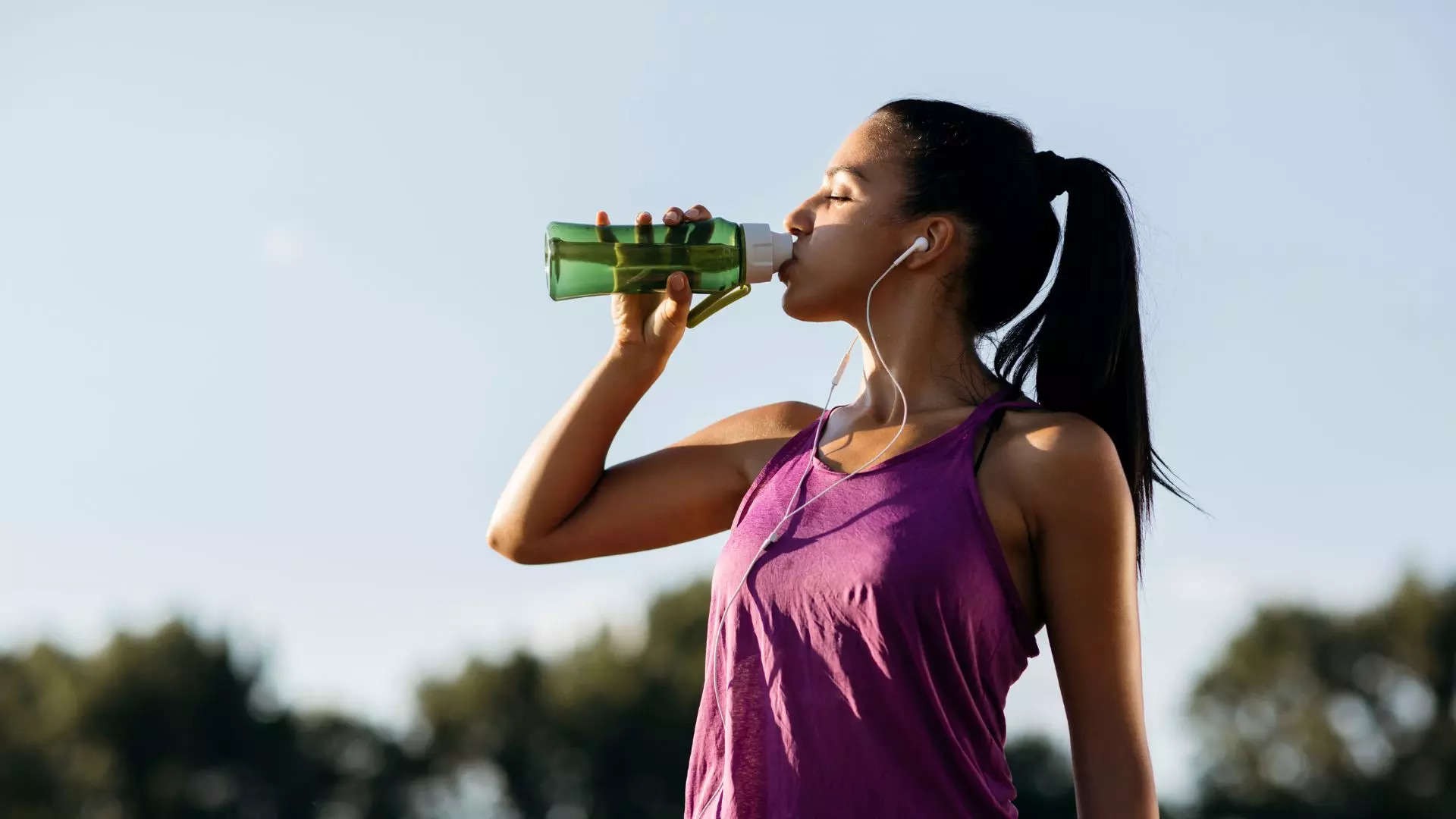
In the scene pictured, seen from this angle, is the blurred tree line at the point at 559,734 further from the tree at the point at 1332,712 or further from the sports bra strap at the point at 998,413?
the sports bra strap at the point at 998,413

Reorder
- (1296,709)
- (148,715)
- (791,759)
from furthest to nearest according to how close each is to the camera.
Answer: (1296,709), (148,715), (791,759)

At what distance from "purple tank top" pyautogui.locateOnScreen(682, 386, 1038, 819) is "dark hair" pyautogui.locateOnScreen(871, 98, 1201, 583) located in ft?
1.27

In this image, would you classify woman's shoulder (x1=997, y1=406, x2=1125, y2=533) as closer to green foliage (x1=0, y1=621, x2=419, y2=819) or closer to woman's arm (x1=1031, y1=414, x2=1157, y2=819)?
woman's arm (x1=1031, y1=414, x2=1157, y2=819)

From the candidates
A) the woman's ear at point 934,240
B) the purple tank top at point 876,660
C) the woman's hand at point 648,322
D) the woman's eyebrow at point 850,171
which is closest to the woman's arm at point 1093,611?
the purple tank top at point 876,660

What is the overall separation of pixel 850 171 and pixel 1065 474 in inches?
37.1

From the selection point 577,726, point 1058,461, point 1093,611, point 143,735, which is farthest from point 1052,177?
point 577,726

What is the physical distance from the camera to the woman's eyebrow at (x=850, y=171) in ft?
12.8

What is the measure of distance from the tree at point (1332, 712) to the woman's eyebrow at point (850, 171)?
43218mm

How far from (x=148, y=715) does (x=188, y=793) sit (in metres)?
2.35

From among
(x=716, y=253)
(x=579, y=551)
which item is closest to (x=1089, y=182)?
(x=716, y=253)

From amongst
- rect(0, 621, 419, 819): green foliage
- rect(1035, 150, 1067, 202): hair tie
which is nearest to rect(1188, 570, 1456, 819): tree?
rect(0, 621, 419, 819): green foliage

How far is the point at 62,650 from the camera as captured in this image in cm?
4403

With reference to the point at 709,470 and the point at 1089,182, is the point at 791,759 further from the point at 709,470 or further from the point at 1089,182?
the point at 1089,182

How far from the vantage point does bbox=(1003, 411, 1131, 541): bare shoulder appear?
335 cm
